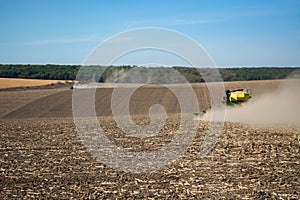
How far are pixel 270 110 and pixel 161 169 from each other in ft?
55.2

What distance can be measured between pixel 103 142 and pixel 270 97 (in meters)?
16.3

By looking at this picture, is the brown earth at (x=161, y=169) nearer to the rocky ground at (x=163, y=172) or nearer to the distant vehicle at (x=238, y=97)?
the rocky ground at (x=163, y=172)

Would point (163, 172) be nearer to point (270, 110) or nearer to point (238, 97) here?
point (238, 97)

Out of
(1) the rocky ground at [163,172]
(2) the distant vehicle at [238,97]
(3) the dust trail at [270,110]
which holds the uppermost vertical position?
(2) the distant vehicle at [238,97]

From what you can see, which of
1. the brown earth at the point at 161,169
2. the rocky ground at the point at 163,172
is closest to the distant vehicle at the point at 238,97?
the brown earth at the point at 161,169

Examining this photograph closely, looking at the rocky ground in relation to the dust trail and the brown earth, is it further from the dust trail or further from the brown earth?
the dust trail

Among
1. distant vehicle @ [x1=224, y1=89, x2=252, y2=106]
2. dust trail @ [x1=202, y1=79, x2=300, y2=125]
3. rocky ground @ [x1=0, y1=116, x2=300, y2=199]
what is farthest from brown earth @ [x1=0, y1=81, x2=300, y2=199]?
distant vehicle @ [x1=224, y1=89, x2=252, y2=106]

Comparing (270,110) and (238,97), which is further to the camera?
(270,110)

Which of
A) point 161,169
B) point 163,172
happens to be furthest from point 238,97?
point 163,172

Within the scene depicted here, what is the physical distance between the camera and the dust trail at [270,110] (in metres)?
25.0

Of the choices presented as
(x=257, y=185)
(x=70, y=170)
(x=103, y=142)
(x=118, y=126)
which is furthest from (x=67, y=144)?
(x=257, y=185)

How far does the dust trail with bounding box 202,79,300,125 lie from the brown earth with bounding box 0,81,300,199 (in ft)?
11.0

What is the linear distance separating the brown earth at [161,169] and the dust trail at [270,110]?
11.0 ft

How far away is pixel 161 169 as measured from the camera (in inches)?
504
